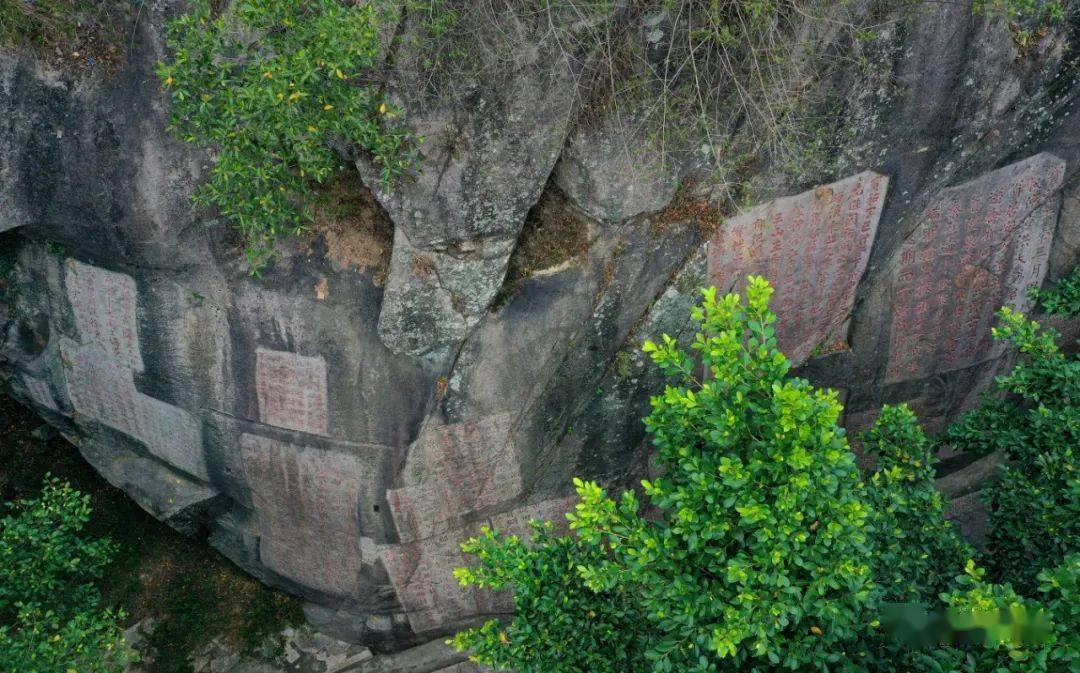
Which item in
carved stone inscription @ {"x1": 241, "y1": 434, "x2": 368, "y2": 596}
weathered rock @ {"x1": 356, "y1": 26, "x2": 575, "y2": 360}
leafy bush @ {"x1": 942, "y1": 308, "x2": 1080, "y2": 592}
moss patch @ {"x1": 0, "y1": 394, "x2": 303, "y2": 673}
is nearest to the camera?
leafy bush @ {"x1": 942, "y1": 308, "x2": 1080, "y2": 592}

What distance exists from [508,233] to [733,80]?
6.33 feet

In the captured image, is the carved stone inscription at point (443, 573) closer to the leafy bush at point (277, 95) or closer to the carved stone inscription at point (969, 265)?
the leafy bush at point (277, 95)

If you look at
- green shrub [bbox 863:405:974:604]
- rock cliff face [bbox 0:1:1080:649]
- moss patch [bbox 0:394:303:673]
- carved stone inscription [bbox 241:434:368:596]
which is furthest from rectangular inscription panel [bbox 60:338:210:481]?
green shrub [bbox 863:405:974:604]

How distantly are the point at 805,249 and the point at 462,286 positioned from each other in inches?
113

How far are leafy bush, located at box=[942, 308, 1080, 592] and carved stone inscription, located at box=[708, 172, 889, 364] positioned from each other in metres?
1.55

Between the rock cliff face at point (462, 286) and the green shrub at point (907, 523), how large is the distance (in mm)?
1810

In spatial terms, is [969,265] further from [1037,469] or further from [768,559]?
[768,559]

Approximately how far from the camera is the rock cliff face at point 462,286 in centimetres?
542

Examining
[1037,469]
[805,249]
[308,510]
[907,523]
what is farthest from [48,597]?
[1037,469]

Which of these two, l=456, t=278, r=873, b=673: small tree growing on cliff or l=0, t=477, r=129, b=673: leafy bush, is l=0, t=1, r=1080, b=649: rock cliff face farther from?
l=456, t=278, r=873, b=673: small tree growing on cliff

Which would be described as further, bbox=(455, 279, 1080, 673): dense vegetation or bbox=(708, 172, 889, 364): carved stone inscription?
bbox=(708, 172, 889, 364): carved stone inscription

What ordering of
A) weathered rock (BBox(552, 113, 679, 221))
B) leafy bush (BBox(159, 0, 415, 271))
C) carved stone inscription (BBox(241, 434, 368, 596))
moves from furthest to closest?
1. carved stone inscription (BBox(241, 434, 368, 596))
2. weathered rock (BBox(552, 113, 679, 221))
3. leafy bush (BBox(159, 0, 415, 271))

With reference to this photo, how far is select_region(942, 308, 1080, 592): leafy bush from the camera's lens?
442 centimetres

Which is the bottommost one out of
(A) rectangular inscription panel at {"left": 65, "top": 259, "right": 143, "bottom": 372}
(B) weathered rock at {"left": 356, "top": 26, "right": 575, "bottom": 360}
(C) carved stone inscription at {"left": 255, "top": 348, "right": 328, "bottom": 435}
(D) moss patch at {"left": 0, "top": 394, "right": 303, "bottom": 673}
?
(D) moss patch at {"left": 0, "top": 394, "right": 303, "bottom": 673}
